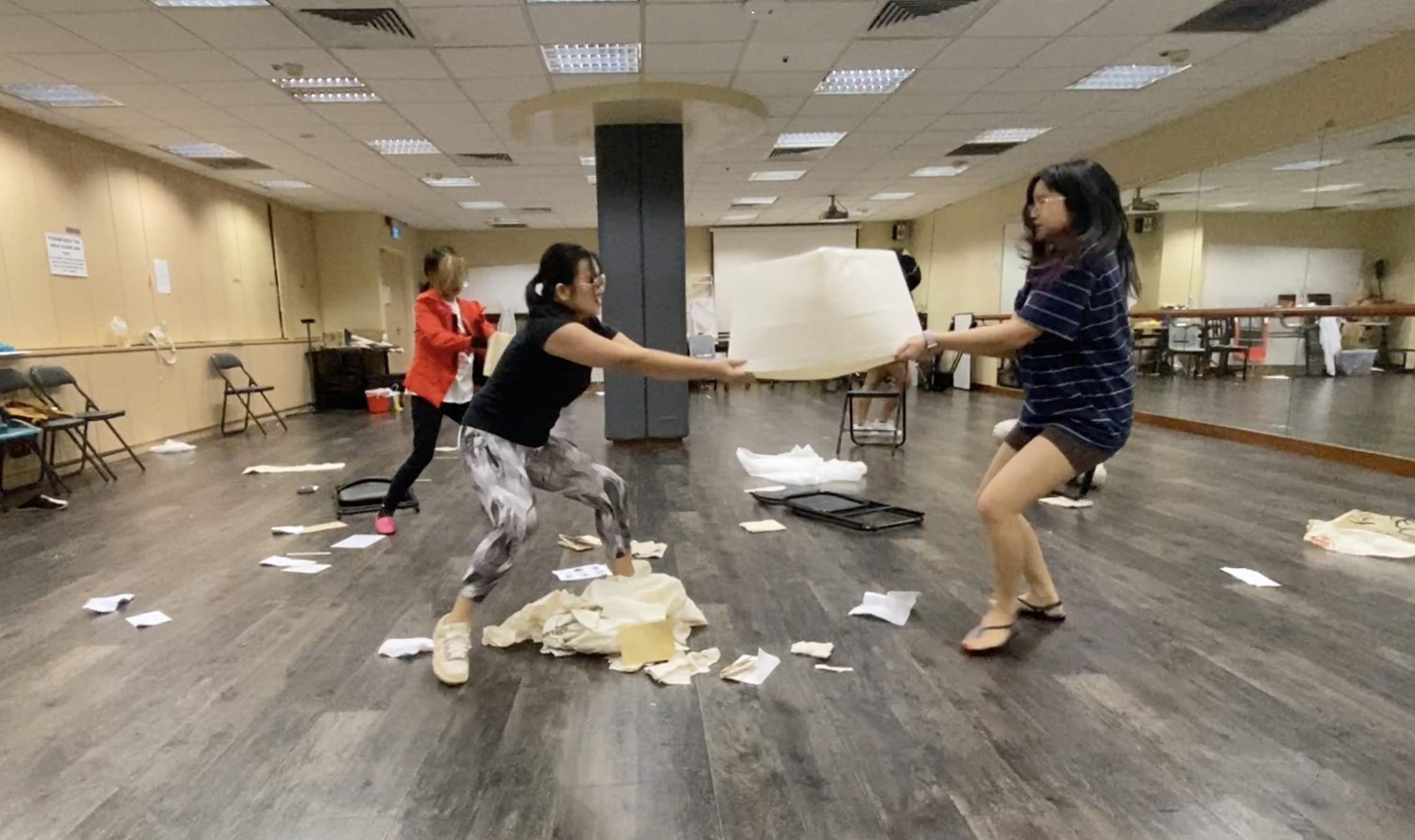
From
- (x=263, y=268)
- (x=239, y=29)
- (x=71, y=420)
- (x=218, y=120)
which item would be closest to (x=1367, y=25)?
(x=239, y=29)

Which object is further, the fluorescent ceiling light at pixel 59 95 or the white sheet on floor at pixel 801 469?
the fluorescent ceiling light at pixel 59 95

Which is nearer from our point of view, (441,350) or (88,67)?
(441,350)

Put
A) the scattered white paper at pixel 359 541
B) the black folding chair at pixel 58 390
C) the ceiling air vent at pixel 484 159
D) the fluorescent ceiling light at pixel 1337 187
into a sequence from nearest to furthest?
1. the scattered white paper at pixel 359 541
2. the black folding chair at pixel 58 390
3. the fluorescent ceiling light at pixel 1337 187
4. the ceiling air vent at pixel 484 159

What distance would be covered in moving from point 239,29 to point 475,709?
4.50 meters

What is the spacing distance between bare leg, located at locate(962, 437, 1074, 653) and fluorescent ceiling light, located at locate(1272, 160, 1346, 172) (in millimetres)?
5880

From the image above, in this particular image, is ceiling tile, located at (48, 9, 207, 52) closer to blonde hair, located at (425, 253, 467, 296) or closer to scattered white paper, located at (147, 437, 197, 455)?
blonde hair, located at (425, 253, 467, 296)

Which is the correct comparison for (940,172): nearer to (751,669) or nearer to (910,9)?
(910,9)

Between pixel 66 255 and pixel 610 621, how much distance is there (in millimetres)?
6719

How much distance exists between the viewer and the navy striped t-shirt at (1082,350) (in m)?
2.06

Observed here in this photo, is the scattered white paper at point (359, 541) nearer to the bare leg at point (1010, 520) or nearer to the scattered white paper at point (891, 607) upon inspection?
the scattered white paper at point (891, 607)

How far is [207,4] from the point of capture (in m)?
4.13

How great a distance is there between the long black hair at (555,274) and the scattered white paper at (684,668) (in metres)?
1.11

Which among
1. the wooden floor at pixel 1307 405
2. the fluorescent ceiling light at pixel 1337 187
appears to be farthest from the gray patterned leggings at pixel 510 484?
the fluorescent ceiling light at pixel 1337 187

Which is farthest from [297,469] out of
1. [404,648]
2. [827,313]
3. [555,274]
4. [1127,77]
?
[1127,77]
